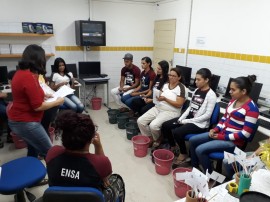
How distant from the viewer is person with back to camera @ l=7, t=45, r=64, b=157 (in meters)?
1.84

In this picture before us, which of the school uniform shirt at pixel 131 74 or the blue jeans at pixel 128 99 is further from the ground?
the school uniform shirt at pixel 131 74

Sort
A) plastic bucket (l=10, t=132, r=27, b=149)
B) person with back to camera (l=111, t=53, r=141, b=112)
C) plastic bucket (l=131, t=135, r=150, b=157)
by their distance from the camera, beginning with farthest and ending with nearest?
person with back to camera (l=111, t=53, r=141, b=112)
plastic bucket (l=10, t=132, r=27, b=149)
plastic bucket (l=131, t=135, r=150, b=157)

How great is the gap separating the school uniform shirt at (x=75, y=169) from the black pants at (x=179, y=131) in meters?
1.61

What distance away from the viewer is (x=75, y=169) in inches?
46.6

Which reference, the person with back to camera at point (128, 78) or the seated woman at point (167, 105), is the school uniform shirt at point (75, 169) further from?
the person with back to camera at point (128, 78)

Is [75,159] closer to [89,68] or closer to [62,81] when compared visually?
[62,81]

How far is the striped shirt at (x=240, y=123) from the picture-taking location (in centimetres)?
214

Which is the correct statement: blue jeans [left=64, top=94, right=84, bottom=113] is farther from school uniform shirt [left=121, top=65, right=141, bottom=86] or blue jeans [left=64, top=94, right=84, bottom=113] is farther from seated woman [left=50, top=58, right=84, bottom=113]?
school uniform shirt [left=121, top=65, right=141, bottom=86]

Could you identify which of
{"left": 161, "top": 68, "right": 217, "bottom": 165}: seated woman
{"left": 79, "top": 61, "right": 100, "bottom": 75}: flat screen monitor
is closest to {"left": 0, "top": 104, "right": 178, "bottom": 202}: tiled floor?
{"left": 161, "top": 68, "right": 217, "bottom": 165}: seated woman

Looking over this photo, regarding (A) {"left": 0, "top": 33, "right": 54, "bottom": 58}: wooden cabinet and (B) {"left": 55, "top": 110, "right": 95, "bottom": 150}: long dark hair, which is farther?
(A) {"left": 0, "top": 33, "right": 54, "bottom": 58}: wooden cabinet

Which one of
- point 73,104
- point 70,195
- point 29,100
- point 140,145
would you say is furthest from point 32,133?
point 73,104

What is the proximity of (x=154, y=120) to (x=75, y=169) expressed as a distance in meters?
1.99

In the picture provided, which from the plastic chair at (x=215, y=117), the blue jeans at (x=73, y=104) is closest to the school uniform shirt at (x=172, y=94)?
the plastic chair at (x=215, y=117)

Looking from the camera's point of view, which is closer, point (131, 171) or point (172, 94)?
point (131, 171)
